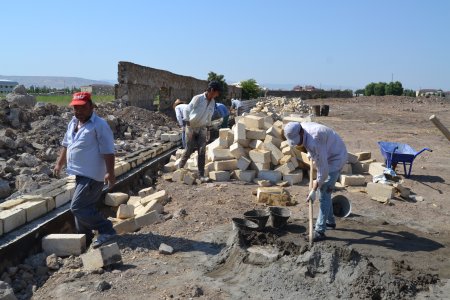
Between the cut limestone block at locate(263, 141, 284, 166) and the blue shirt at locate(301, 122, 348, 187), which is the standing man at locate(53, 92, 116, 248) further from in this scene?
the cut limestone block at locate(263, 141, 284, 166)

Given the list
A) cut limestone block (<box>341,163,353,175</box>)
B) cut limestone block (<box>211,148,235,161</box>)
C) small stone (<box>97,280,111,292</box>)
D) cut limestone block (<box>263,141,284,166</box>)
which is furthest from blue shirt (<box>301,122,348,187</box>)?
cut limestone block (<box>341,163,353,175</box>)

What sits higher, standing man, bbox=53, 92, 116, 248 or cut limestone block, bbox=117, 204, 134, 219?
standing man, bbox=53, 92, 116, 248

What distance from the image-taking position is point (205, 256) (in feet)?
14.6

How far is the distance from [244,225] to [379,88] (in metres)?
61.8

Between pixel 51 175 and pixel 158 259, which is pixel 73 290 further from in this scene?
pixel 51 175

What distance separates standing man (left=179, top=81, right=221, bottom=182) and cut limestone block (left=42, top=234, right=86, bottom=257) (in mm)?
3313

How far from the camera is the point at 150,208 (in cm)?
573

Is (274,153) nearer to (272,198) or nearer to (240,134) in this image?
(240,134)

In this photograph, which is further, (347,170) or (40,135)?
(40,135)

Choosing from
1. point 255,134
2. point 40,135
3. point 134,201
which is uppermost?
point 255,134

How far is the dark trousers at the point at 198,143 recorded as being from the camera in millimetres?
7551

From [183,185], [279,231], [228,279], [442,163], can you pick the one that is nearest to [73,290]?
[228,279]

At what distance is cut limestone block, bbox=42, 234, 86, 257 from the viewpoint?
4461 millimetres

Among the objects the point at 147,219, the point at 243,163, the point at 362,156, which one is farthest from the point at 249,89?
the point at 147,219
